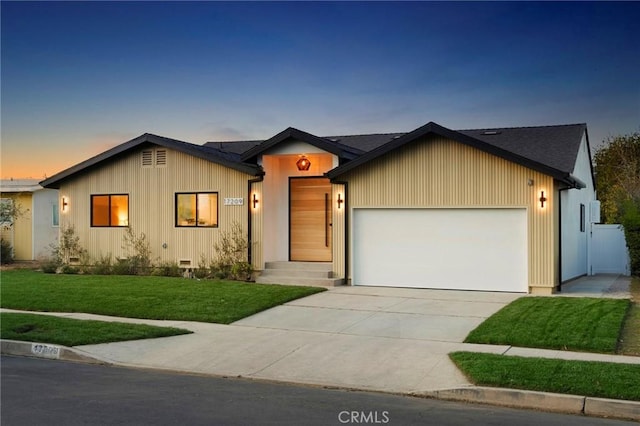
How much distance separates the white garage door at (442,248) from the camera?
53.5 feet

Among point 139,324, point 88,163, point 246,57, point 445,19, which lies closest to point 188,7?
point 246,57

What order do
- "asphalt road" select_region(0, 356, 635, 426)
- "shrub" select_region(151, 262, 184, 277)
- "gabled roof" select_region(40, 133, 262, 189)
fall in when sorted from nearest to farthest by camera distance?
"asphalt road" select_region(0, 356, 635, 426), "gabled roof" select_region(40, 133, 262, 189), "shrub" select_region(151, 262, 184, 277)

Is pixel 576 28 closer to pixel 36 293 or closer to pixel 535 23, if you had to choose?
pixel 535 23

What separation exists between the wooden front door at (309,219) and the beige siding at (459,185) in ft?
5.72

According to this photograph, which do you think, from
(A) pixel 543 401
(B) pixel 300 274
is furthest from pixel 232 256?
(A) pixel 543 401

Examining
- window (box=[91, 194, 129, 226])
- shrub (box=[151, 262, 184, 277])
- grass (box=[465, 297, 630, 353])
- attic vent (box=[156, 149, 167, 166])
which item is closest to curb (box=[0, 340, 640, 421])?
grass (box=[465, 297, 630, 353])

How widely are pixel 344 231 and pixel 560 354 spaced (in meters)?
9.10

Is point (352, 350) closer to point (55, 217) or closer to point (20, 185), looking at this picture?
point (55, 217)

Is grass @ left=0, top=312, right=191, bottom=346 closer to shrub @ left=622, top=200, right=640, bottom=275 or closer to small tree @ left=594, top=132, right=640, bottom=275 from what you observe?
shrub @ left=622, top=200, right=640, bottom=275

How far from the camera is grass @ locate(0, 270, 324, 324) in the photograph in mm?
13375

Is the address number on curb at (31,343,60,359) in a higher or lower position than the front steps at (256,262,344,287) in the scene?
lower

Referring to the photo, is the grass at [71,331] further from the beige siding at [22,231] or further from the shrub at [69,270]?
the beige siding at [22,231]

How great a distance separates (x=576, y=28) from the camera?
19141 millimetres

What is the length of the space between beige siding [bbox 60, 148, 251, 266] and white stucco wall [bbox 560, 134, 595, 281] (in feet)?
29.7
